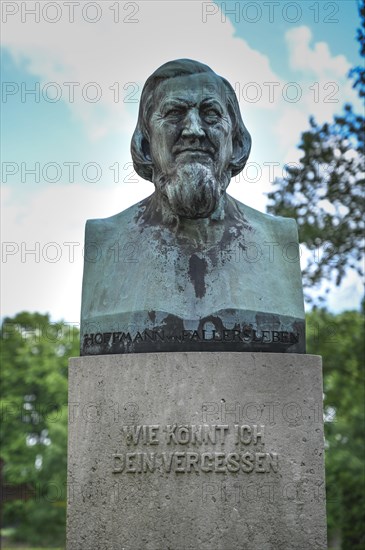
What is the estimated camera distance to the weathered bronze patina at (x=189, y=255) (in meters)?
5.69

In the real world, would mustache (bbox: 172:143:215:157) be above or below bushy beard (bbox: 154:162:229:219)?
above

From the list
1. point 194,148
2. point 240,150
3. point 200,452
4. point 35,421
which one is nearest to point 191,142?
point 194,148

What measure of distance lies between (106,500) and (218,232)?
191cm

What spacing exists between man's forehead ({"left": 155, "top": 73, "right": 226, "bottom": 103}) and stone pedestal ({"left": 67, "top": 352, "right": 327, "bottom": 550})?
1.74 metres

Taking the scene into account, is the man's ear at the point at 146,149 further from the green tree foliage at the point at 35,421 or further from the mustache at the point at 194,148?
the green tree foliage at the point at 35,421

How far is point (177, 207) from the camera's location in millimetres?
5879

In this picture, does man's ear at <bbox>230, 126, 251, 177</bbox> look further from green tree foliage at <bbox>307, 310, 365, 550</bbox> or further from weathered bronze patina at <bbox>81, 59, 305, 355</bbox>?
green tree foliage at <bbox>307, 310, 365, 550</bbox>

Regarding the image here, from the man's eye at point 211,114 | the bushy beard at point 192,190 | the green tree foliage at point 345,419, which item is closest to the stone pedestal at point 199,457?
the bushy beard at point 192,190

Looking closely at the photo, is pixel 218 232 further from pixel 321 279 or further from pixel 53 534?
pixel 53 534

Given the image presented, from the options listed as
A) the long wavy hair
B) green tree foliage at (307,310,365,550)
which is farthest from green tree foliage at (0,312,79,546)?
the long wavy hair

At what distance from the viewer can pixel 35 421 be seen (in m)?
32.8

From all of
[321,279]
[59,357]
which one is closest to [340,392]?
[321,279]

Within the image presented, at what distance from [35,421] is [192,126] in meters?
28.2

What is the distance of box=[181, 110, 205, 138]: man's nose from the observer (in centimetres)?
580
